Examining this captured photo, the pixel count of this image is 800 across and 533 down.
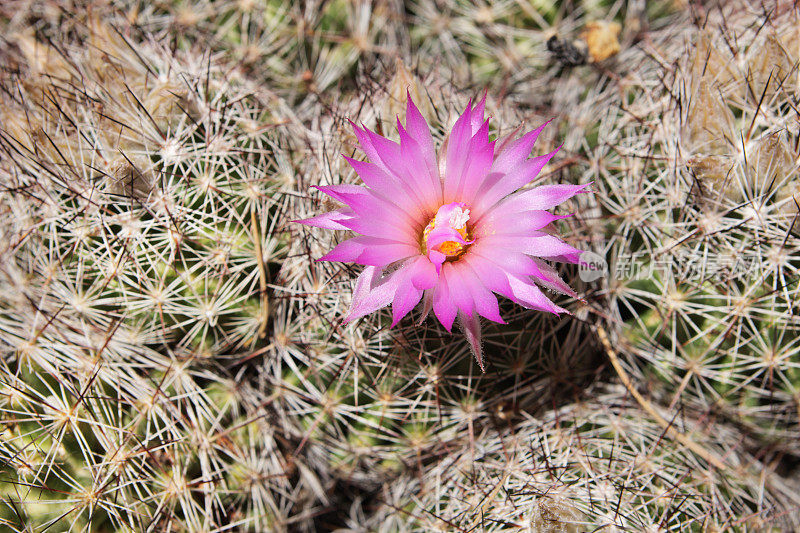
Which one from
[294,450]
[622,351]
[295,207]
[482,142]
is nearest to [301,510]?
[294,450]

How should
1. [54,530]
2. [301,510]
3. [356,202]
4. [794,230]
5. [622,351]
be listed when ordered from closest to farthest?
1. [356,202]
2. [54,530]
3. [794,230]
4. [622,351]
5. [301,510]

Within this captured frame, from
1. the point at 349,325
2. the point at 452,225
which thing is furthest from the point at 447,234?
the point at 349,325

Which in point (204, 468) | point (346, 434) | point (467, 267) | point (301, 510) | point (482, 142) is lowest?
point (301, 510)

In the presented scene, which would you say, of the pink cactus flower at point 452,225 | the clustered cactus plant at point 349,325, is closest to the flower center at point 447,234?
the pink cactus flower at point 452,225

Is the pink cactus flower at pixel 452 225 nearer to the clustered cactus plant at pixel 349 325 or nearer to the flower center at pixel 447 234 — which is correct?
the flower center at pixel 447 234

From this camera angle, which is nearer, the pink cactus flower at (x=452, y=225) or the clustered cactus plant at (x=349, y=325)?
the pink cactus flower at (x=452, y=225)

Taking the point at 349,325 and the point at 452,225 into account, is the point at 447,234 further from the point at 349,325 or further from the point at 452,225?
the point at 349,325

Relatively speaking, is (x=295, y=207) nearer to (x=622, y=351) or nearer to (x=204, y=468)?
(x=204, y=468)
